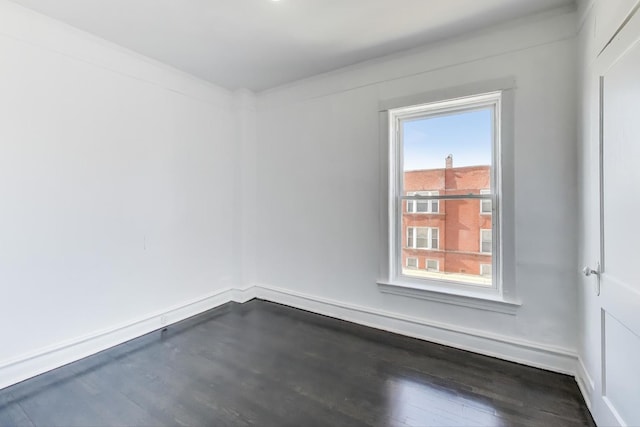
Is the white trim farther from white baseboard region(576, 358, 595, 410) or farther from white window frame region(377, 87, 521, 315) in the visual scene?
white baseboard region(576, 358, 595, 410)

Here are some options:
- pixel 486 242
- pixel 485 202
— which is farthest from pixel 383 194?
pixel 486 242

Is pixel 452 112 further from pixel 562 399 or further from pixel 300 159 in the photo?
pixel 562 399

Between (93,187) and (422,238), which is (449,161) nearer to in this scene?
(422,238)

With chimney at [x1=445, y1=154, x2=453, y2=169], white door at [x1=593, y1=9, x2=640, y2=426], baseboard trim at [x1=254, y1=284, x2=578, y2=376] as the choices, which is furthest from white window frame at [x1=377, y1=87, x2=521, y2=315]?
white door at [x1=593, y1=9, x2=640, y2=426]

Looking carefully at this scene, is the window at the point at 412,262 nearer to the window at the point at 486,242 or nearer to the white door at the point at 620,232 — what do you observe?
the window at the point at 486,242

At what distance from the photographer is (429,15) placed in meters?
2.30

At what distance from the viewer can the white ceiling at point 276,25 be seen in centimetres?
217

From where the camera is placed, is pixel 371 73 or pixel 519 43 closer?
pixel 519 43

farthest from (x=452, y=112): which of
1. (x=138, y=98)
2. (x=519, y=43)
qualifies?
(x=138, y=98)

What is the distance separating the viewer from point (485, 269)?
8.63 feet

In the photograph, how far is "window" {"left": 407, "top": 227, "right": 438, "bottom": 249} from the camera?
286cm

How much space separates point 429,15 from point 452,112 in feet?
2.76

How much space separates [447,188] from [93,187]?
10.5ft

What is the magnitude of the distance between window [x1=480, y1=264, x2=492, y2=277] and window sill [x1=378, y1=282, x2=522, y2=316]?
0.58 feet
